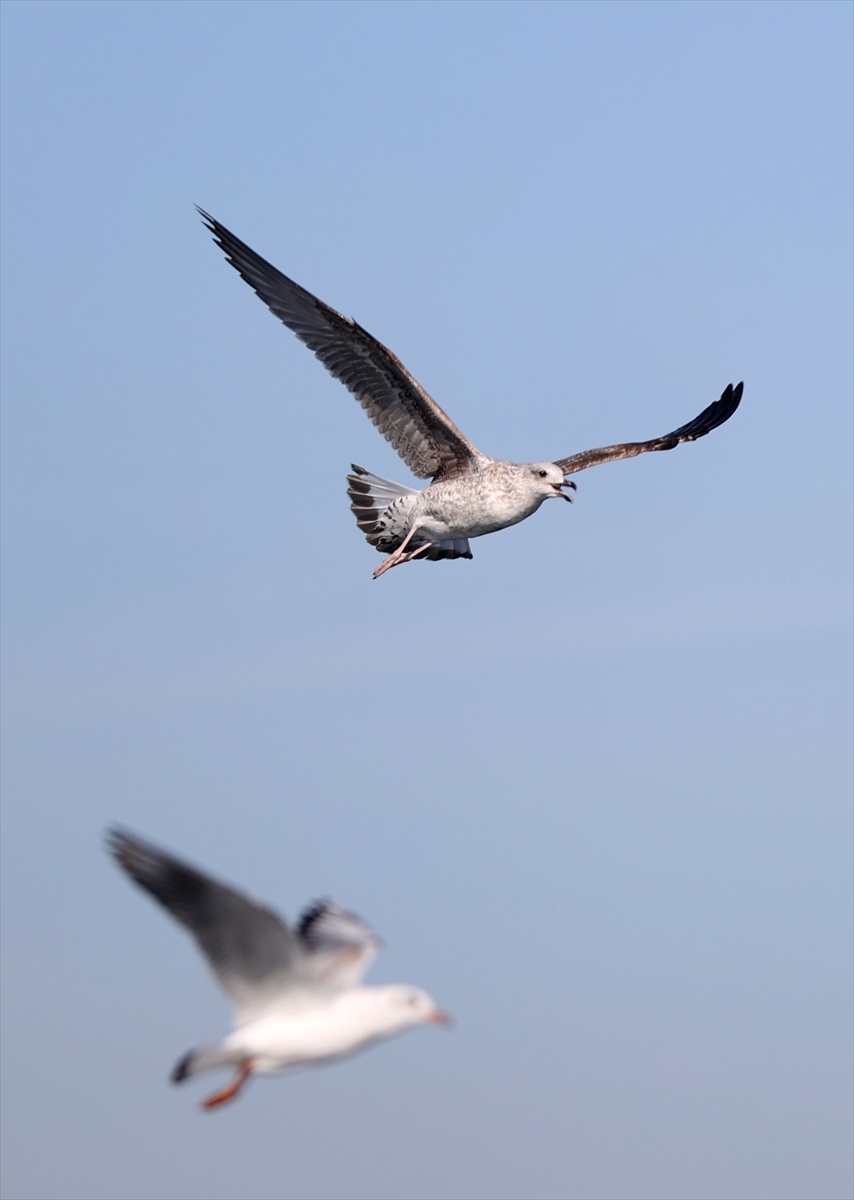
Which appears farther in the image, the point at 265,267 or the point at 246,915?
the point at 265,267

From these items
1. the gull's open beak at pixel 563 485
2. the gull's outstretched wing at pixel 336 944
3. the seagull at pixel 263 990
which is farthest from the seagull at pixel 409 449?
the seagull at pixel 263 990

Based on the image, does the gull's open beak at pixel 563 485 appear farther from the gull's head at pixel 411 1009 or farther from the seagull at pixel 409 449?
the gull's head at pixel 411 1009

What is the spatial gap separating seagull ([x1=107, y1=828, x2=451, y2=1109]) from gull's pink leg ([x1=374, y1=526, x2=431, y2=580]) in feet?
35.4

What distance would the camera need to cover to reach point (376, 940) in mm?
13453

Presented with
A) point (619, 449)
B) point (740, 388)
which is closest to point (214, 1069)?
point (619, 449)

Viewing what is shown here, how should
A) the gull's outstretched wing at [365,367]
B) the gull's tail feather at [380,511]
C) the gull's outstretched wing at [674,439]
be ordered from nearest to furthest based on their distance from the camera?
the gull's outstretched wing at [365,367]
the gull's tail feather at [380,511]
the gull's outstretched wing at [674,439]

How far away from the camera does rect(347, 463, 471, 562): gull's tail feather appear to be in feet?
79.0

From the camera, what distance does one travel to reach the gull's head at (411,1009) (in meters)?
12.3

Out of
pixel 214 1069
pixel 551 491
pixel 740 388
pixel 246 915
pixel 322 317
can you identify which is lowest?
pixel 214 1069

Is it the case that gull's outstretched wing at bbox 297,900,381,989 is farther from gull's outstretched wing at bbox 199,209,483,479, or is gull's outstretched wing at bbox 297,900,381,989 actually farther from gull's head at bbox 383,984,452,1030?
gull's outstretched wing at bbox 199,209,483,479

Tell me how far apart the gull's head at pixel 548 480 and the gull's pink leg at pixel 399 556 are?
1763 millimetres

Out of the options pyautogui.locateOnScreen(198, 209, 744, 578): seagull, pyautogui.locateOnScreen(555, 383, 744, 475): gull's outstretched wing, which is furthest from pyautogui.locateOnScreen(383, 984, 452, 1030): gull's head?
pyautogui.locateOnScreen(555, 383, 744, 475): gull's outstretched wing

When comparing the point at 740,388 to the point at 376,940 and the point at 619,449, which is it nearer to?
the point at 619,449

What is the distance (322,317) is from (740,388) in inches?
422
